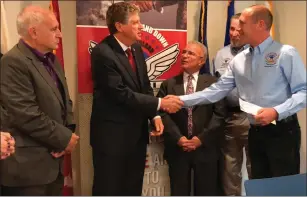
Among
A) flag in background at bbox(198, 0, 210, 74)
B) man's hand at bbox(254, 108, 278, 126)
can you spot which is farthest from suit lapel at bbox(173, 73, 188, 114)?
man's hand at bbox(254, 108, 278, 126)

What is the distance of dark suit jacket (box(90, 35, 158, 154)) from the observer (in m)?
2.43

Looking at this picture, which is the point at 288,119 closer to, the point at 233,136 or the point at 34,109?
the point at 233,136

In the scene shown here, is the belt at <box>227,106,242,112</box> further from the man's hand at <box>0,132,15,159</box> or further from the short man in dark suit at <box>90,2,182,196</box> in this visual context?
the man's hand at <box>0,132,15,159</box>

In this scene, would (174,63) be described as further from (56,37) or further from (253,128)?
(56,37)

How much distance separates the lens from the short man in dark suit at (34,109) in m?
1.91

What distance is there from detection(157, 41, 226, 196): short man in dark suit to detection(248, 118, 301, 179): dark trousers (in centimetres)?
45

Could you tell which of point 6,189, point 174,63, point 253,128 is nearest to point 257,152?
point 253,128

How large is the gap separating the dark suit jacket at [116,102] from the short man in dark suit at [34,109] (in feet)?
1.27

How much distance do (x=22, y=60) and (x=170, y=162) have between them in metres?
1.42

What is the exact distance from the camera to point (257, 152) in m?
2.41

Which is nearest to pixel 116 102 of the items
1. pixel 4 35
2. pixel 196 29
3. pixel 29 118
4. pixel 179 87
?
pixel 179 87

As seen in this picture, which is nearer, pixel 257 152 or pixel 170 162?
pixel 257 152

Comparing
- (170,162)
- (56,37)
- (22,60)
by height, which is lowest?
(170,162)

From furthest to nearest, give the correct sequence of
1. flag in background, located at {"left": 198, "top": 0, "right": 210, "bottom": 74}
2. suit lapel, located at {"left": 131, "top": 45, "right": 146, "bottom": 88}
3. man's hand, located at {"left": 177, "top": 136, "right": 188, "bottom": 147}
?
flag in background, located at {"left": 198, "top": 0, "right": 210, "bottom": 74} < man's hand, located at {"left": 177, "top": 136, "right": 188, "bottom": 147} < suit lapel, located at {"left": 131, "top": 45, "right": 146, "bottom": 88}
